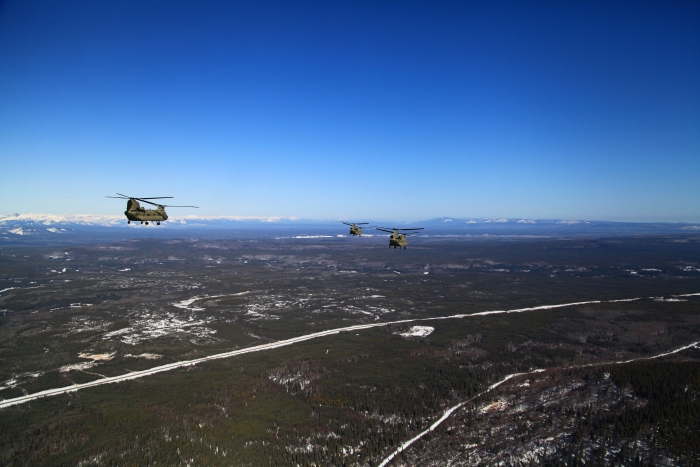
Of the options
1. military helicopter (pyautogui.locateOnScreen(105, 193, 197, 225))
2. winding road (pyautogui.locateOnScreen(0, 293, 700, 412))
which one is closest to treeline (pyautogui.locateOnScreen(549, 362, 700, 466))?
winding road (pyautogui.locateOnScreen(0, 293, 700, 412))

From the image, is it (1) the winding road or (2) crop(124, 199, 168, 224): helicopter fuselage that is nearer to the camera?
(2) crop(124, 199, 168, 224): helicopter fuselage

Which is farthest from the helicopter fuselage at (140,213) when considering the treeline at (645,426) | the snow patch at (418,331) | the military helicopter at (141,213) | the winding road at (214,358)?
the snow patch at (418,331)

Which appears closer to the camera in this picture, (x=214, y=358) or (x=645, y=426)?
(x=645, y=426)

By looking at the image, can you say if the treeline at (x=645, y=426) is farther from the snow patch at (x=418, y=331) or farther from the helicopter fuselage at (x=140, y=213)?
the helicopter fuselage at (x=140, y=213)

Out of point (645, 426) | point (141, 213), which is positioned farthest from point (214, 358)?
point (645, 426)

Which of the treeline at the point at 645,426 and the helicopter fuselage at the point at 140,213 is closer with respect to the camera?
the treeline at the point at 645,426

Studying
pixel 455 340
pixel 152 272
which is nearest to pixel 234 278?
pixel 152 272

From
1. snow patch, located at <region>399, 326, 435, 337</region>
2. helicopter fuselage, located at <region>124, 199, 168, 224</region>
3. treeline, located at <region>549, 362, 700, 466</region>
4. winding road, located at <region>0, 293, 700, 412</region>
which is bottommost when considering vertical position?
winding road, located at <region>0, 293, 700, 412</region>

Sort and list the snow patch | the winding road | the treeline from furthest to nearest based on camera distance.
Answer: the snow patch
the winding road
the treeline

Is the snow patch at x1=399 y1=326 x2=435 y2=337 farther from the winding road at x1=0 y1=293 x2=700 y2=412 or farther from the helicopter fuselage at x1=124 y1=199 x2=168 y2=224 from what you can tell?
the helicopter fuselage at x1=124 y1=199 x2=168 y2=224

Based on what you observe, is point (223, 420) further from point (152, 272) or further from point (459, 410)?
point (152, 272)

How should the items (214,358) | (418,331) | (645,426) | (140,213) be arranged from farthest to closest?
(418,331), (214,358), (140,213), (645,426)

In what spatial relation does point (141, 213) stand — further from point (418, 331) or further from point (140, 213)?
point (418, 331)
